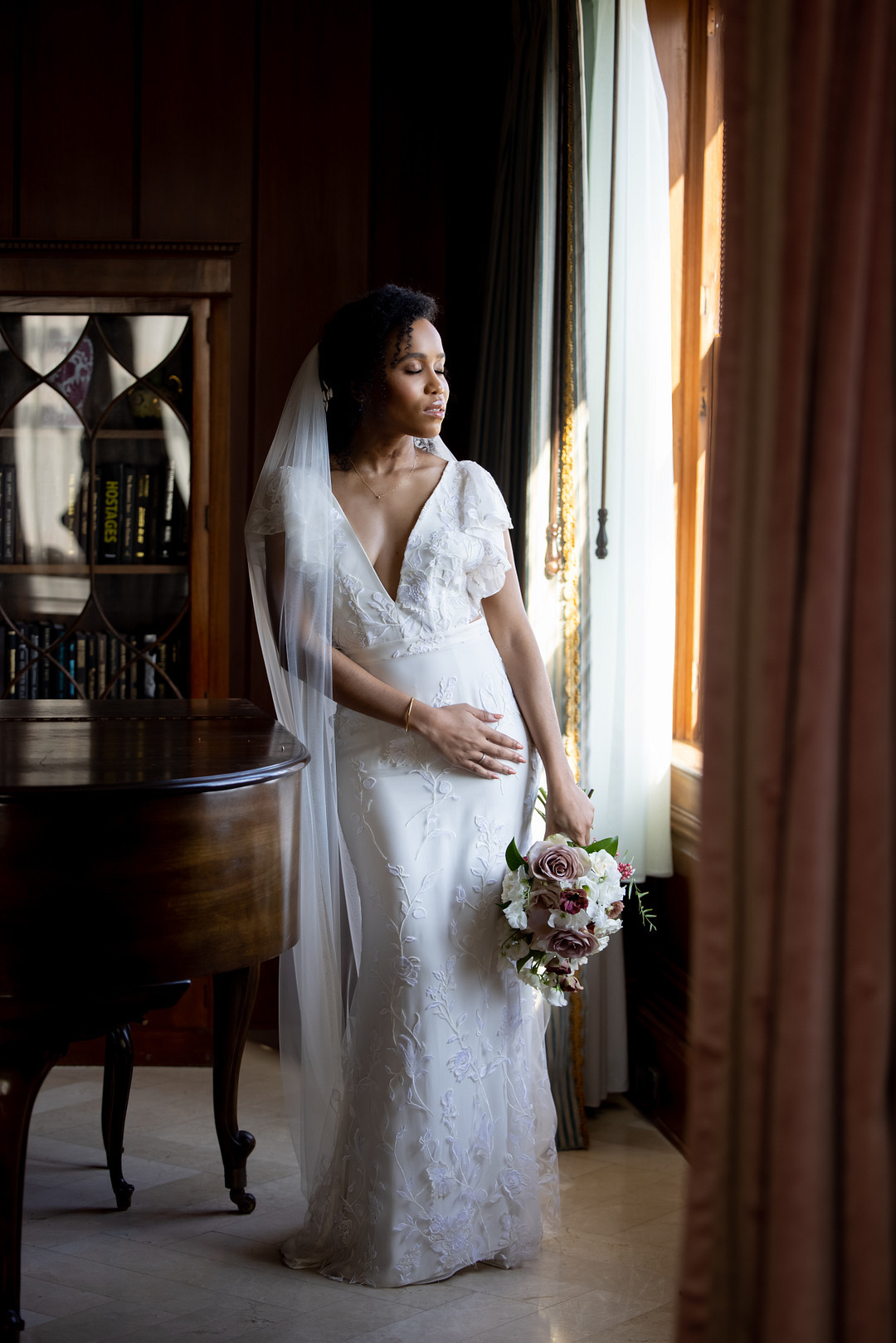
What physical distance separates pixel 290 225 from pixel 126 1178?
2.60 m

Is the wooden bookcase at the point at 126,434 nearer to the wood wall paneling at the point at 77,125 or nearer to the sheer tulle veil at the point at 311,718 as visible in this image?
the wood wall paneling at the point at 77,125

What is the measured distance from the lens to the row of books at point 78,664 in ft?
11.3

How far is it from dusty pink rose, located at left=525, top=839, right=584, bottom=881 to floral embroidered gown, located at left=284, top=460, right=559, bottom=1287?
140mm

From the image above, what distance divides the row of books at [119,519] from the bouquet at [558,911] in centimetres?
167

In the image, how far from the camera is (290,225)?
3607 millimetres

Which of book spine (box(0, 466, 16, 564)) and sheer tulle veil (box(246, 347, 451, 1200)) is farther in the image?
book spine (box(0, 466, 16, 564))

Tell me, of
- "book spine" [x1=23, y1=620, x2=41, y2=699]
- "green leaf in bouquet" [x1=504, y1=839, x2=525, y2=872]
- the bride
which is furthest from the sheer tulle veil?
"book spine" [x1=23, y1=620, x2=41, y2=699]

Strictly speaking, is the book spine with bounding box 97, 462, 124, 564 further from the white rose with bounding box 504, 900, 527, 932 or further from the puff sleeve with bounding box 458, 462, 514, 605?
the white rose with bounding box 504, 900, 527, 932

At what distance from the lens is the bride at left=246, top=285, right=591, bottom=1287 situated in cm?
224

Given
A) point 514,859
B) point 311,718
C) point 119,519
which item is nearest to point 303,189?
point 119,519

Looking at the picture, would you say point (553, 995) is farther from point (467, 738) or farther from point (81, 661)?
point (81, 661)

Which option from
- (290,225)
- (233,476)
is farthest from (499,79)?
(233,476)

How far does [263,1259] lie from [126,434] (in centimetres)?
216

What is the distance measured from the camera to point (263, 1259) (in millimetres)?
2359
